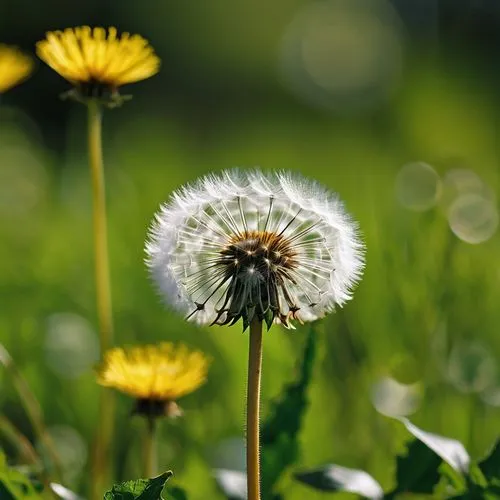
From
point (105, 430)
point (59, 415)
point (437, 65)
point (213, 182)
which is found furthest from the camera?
point (437, 65)

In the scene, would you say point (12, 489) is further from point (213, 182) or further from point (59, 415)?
point (59, 415)

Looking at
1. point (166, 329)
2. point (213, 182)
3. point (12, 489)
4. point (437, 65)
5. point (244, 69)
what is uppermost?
point (244, 69)

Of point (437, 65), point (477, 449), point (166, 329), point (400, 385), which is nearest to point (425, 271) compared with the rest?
point (400, 385)

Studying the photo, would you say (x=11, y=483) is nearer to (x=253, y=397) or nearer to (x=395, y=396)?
(x=253, y=397)

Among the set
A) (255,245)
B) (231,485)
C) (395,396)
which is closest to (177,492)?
(231,485)

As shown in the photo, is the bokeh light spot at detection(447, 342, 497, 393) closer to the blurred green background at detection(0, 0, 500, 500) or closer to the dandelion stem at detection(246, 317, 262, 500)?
the blurred green background at detection(0, 0, 500, 500)

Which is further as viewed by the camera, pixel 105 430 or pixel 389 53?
pixel 389 53

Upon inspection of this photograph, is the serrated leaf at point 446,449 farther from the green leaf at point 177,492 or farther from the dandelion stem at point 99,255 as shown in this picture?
the dandelion stem at point 99,255
